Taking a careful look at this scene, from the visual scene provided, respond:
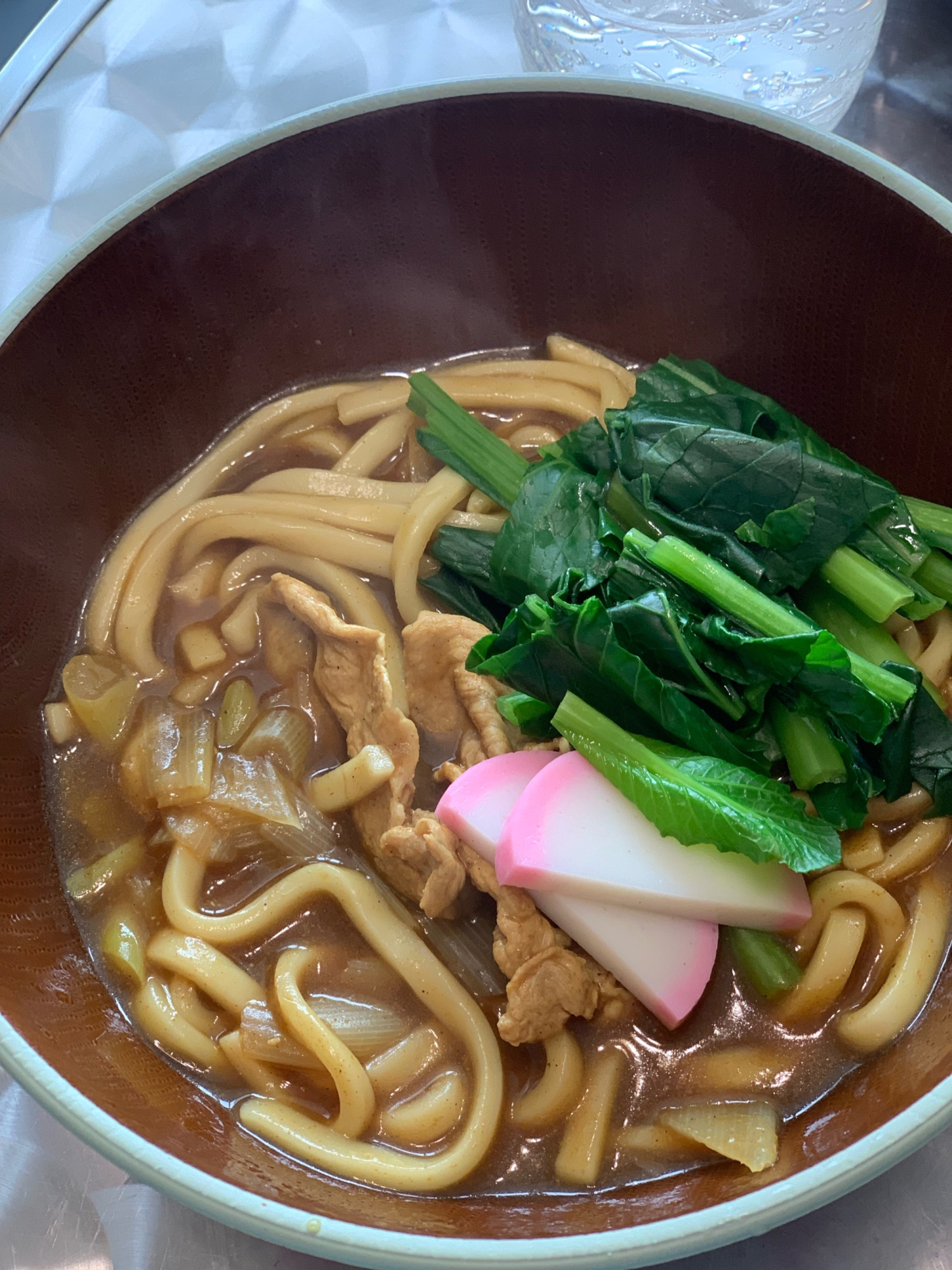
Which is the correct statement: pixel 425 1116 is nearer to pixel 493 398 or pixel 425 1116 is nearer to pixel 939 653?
pixel 939 653

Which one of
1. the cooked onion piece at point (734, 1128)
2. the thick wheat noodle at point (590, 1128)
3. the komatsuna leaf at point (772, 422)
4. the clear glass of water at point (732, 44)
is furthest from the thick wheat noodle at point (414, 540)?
the clear glass of water at point (732, 44)

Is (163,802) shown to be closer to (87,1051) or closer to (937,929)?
(87,1051)

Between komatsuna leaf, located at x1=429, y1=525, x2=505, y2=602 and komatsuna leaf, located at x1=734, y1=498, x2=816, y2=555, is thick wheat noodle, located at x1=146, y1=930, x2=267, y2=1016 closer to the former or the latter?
komatsuna leaf, located at x1=429, y1=525, x2=505, y2=602

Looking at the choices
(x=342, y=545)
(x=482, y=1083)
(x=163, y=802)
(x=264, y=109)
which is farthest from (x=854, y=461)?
(x=264, y=109)

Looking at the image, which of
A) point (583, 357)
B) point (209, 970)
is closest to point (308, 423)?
point (583, 357)

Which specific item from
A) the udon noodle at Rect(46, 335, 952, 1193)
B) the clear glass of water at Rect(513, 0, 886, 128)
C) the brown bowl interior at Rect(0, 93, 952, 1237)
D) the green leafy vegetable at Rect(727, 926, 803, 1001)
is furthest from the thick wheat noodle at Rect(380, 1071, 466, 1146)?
the clear glass of water at Rect(513, 0, 886, 128)

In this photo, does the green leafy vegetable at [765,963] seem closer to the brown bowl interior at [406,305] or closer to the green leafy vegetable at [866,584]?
the brown bowl interior at [406,305]
